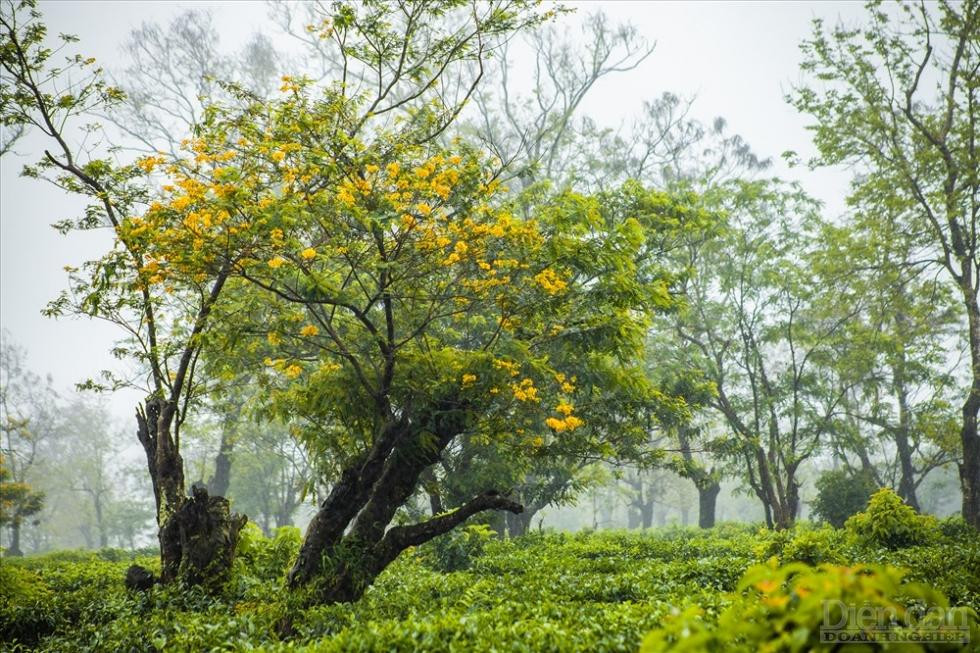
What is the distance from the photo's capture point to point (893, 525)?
1085 cm

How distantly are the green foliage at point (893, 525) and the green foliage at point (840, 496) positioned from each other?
28.0ft

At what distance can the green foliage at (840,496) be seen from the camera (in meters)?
19.0

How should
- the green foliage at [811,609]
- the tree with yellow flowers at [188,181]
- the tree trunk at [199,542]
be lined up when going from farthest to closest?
the tree trunk at [199,542]
the tree with yellow flowers at [188,181]
the green foliage at [811,609]

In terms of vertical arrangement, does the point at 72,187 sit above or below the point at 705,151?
below

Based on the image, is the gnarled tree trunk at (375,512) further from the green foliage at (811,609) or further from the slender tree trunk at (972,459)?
the slender tree trunk at (972,459)

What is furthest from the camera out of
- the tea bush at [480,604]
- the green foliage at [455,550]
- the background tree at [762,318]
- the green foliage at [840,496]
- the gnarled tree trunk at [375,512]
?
the green foliage at [840,496]

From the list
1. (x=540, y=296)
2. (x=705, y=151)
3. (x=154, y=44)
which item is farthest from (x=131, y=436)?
(x=540, y=296)

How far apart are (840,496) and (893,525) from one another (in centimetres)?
932

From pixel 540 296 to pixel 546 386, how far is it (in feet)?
7.49

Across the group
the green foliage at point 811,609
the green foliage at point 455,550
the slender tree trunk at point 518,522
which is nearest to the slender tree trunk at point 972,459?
the green foliage at point 455,550

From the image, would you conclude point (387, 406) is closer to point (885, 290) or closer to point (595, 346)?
point (595, 346)

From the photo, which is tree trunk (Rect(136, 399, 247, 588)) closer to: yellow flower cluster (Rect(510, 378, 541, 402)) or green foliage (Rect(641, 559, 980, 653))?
yellow flower cluster (Rect(510, 378, 541, 402))

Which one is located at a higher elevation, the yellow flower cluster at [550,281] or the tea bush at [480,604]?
the yellow flower cluster at [550,281]

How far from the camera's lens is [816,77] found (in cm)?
1576
